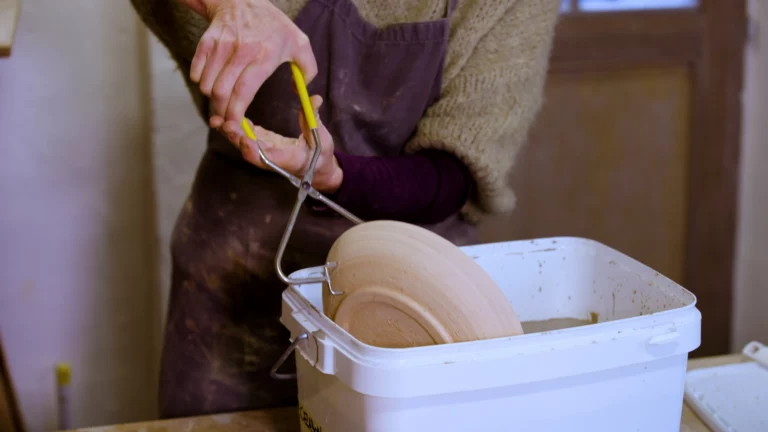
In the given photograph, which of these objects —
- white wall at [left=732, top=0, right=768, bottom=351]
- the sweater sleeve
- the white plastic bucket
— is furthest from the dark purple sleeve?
white wall at [left=732, top=0, right=768, bottom=351]

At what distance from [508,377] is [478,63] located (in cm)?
43

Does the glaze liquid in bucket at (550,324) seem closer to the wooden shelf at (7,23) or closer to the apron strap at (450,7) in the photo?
the apron strap at (450,7)

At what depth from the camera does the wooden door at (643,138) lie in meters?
1.66

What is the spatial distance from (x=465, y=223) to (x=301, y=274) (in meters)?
0.35

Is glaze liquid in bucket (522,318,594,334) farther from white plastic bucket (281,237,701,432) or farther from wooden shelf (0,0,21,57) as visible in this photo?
wooden shelf (0,0,21,57)

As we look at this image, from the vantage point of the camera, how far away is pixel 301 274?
0.66m

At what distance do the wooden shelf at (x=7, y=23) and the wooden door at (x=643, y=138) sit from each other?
1090 mm

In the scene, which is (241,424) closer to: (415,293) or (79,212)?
(415,293)

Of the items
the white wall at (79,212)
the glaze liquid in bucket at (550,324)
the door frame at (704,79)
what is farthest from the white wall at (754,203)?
the white wall at (79,212)

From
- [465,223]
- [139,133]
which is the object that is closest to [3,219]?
[139,133]

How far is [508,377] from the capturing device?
52 centimetres

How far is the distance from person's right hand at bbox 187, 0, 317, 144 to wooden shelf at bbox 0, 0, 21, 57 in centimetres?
24

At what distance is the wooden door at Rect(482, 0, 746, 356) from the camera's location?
65.4 inches

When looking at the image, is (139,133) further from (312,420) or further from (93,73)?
(312,420)
